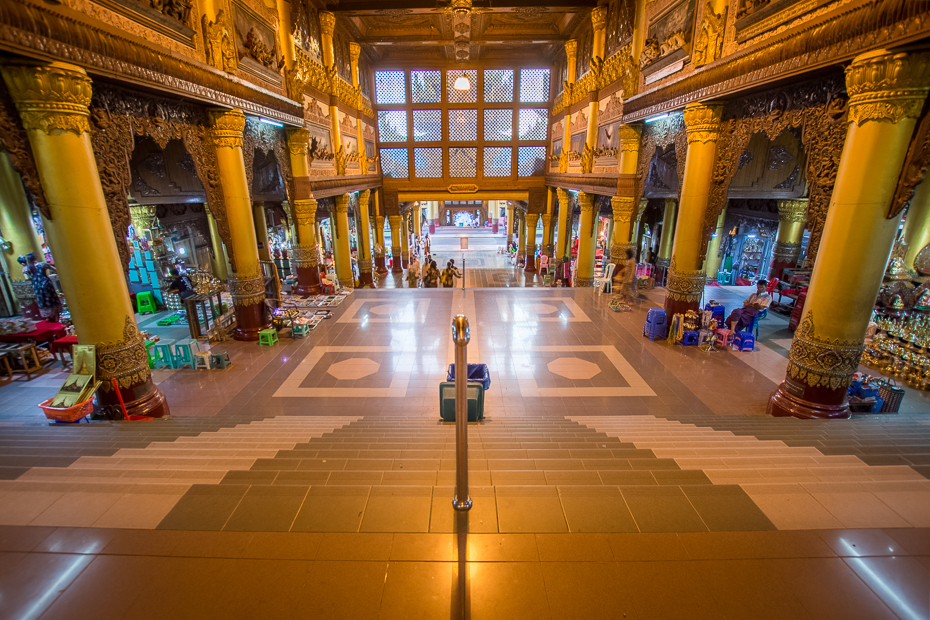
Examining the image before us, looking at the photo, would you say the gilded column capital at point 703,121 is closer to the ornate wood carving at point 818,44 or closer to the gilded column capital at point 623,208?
the ornate wood carving at point 818,44

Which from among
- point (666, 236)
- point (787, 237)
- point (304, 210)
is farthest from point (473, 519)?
point (666, 236)

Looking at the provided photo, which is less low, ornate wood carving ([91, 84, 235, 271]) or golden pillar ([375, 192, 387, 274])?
ornate wood carving ([91, 84, 235, 271])

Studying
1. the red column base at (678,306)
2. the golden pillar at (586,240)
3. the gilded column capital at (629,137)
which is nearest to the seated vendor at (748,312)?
the red column base at (678,306)

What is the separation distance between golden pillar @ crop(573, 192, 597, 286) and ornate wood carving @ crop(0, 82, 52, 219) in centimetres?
1287

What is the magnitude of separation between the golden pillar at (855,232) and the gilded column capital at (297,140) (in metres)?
10.6

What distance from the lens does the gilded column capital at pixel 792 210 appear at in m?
12.6

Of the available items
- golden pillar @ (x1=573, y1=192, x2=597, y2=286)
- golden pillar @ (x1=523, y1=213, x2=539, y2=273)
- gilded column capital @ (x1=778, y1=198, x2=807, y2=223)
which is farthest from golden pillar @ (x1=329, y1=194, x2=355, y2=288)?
gilded column capital @ (x1=778, y1=198, x2=807, y2=223)

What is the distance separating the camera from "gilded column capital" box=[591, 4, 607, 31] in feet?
40.4

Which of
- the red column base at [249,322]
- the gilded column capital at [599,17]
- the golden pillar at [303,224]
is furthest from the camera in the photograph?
the gilded column capital at [599,17]

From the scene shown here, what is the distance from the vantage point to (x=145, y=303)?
11.2 meters

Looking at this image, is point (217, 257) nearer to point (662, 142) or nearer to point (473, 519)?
point (662, 142)

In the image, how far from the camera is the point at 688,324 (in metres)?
8.23

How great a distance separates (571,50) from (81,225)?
16378mm

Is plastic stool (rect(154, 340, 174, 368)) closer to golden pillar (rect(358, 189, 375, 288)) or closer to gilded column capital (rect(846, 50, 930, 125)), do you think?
gilded column capital (rect(846, 50, 930, 125))
